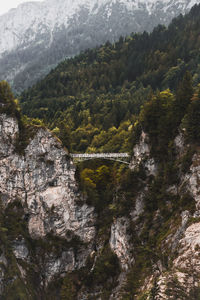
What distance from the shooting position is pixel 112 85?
103 m

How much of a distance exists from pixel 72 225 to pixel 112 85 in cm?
6555

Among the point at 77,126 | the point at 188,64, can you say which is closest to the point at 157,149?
the point at 77,126

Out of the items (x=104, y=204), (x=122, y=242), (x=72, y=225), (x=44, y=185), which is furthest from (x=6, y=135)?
(x=122, y=242)

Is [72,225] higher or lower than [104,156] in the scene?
lower

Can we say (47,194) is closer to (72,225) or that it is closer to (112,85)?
(72,225)

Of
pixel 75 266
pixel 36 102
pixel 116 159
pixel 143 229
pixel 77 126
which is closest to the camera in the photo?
pixel 143 229

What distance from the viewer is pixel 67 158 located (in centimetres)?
5412

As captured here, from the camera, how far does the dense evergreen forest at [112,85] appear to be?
69.8 metres

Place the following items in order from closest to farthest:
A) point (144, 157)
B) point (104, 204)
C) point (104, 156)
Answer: point (144, 157) < point (104, 156) < point (104, 204)

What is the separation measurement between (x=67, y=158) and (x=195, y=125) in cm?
2667

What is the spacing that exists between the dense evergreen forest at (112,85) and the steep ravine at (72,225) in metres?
10.0

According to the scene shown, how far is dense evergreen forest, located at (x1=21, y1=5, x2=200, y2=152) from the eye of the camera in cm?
6981

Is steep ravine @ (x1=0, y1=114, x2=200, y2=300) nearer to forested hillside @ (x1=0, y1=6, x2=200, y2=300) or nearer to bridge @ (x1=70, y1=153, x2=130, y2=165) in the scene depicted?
forested hillside @ (x1=0, y1=6, x2=200, y2=300)

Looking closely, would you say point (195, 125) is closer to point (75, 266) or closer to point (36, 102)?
point (75, 266)
